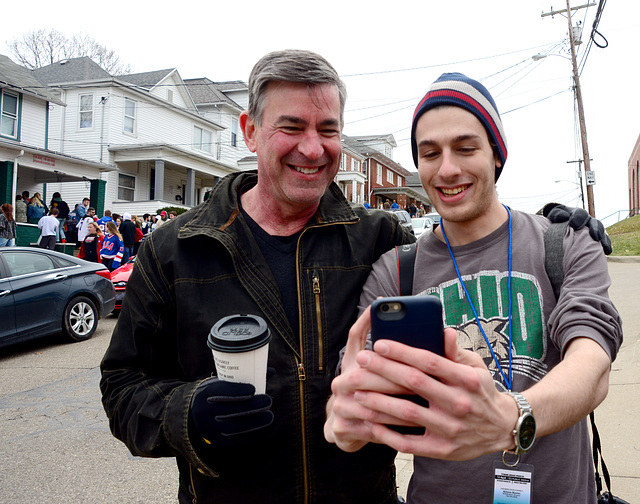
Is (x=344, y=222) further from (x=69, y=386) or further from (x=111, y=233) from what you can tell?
(x=111, y=233)

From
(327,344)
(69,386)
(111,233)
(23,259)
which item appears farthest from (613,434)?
(111,233)

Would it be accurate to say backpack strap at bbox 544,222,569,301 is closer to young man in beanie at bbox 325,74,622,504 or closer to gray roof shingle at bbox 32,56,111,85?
young man in beanie at bbox 325,74,622,504

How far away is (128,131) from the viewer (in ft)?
88.1

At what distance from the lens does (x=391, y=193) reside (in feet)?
166

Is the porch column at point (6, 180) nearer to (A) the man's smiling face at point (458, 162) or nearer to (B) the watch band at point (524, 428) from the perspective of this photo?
(A) the man's smiling face at point (458, 162)

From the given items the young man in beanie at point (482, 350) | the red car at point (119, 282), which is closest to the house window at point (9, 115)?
the red car at point (119, 282)

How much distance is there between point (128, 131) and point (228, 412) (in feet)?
91.8

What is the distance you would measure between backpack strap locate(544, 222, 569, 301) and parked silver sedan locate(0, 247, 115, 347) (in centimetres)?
780

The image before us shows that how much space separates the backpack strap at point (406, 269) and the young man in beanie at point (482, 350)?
0.03m

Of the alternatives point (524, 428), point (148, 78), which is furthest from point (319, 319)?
point (148, 78)

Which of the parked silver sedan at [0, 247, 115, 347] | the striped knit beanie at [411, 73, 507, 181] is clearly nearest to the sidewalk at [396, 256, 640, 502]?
the striped knit beanie at [411, 73, 507, 181]

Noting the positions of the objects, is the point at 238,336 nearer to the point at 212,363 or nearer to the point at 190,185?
the point at 212,363

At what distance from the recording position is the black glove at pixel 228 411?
162 centimetres

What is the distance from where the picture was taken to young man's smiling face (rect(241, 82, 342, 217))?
2160mm
